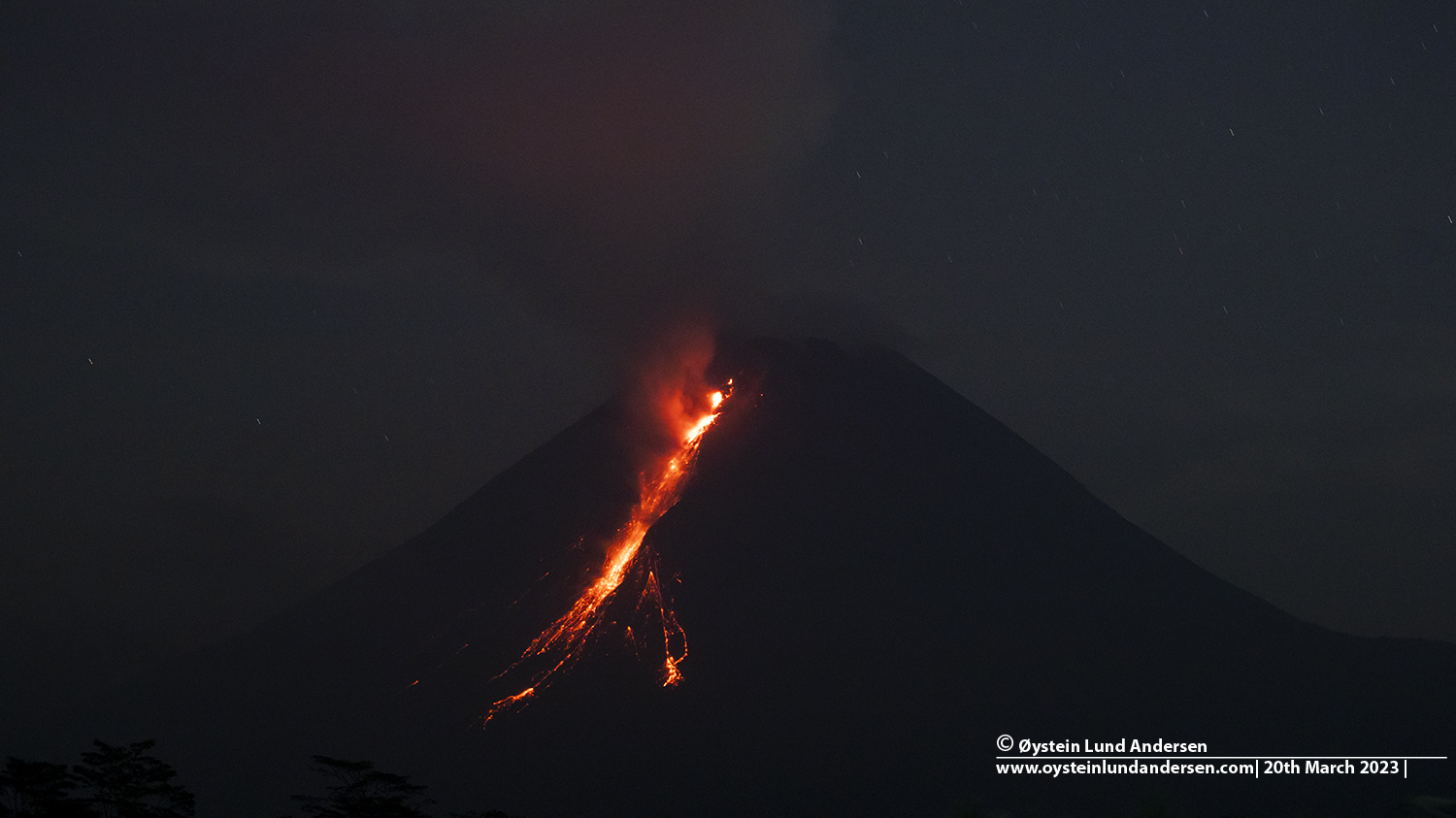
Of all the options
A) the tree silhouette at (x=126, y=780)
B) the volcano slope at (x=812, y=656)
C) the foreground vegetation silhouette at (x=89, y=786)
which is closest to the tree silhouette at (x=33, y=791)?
the foreground vegetation silhouette at (x=89, y=786)

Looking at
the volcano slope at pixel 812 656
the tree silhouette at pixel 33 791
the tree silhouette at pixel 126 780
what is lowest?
the tree silhouette at pixel 33 791

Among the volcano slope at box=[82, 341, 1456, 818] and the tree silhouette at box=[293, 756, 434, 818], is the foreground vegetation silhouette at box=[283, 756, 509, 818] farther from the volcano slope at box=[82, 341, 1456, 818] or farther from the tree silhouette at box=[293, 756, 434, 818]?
the volcano slope at box=[82, 341, 1456, 818]

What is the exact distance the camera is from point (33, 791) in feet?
70.1

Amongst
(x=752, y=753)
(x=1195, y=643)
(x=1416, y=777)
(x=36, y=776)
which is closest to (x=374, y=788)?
(x=36, y=776)

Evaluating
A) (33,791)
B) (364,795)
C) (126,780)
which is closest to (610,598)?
(364,795)

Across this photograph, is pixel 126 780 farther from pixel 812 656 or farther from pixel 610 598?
pixel 812 656

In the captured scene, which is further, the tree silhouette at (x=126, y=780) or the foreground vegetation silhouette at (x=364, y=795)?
the foreground vegetation silhouette at (x=364, y=795)

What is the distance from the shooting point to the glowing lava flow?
69.9 m

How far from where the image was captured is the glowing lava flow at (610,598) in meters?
69.9

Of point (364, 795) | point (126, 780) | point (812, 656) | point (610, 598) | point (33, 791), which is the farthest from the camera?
point (812, 656)

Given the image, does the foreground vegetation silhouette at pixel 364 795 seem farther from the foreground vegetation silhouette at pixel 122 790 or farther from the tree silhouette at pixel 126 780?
the tree silhouette at pixel 126 780

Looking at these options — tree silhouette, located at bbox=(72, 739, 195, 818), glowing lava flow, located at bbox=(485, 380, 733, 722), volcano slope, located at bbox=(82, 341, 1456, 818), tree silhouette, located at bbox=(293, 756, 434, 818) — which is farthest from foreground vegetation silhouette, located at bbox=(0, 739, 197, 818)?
glowing lava flow, located at bbox=(485, 380, 733, 722)

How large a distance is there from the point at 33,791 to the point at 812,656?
185 ft

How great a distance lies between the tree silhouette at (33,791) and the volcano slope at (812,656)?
136ft
